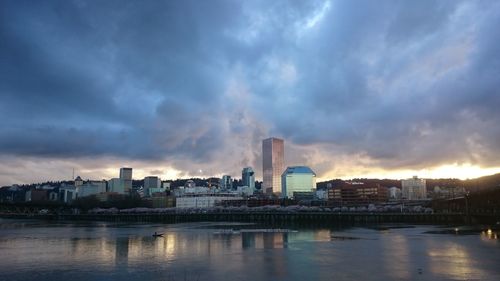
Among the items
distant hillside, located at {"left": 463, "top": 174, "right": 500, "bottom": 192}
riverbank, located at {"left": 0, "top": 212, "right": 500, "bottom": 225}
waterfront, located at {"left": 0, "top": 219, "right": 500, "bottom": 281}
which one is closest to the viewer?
waterfront, located at {"left": 0, "top": 219, "right": 500, "bottom": 281}

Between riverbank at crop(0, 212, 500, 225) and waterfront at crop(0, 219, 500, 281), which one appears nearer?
waterfront at crop(0, 219, 500, 281)

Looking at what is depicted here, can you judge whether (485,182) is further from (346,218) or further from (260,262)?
(260,262)

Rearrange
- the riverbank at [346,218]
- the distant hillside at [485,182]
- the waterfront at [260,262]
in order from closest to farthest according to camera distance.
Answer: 1. the waterfront at [260,262]
2. the riverbank at [346,218]
3. the distant hillside at [485,182]

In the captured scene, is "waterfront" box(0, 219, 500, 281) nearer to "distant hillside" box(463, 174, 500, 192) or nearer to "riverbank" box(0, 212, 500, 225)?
"riverbank" box(0, 212, 500, 225)

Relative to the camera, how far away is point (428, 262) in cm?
4497

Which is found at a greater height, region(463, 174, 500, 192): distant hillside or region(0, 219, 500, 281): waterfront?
region(463, 174, 500, 192): distant hillside

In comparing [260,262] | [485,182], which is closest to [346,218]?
[485,182]

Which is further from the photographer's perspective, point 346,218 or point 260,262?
point 346,218

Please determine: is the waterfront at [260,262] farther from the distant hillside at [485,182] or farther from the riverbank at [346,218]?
the distant hillside at [485,182]

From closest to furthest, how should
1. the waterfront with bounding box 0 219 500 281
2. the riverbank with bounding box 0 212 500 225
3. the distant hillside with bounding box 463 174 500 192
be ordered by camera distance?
the waterfront with bounding box 0 219 500 281 < the riverbank with bounding box 0 212 500 225 < the distant hillside with bounding box 463 174 500 192

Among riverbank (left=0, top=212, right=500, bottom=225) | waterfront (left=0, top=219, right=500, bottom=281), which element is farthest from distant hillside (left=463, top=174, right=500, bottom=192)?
waterfront (left=0, top=219, right=500, bottom=281)

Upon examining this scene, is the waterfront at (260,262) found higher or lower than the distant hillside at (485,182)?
lower

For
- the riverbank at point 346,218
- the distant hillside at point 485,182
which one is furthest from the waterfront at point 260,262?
the distant hillside at point 485,182

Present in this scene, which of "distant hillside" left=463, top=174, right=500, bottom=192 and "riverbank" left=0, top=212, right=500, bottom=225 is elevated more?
"distant hillside" left=463, top=174, right=500, bottom=192
